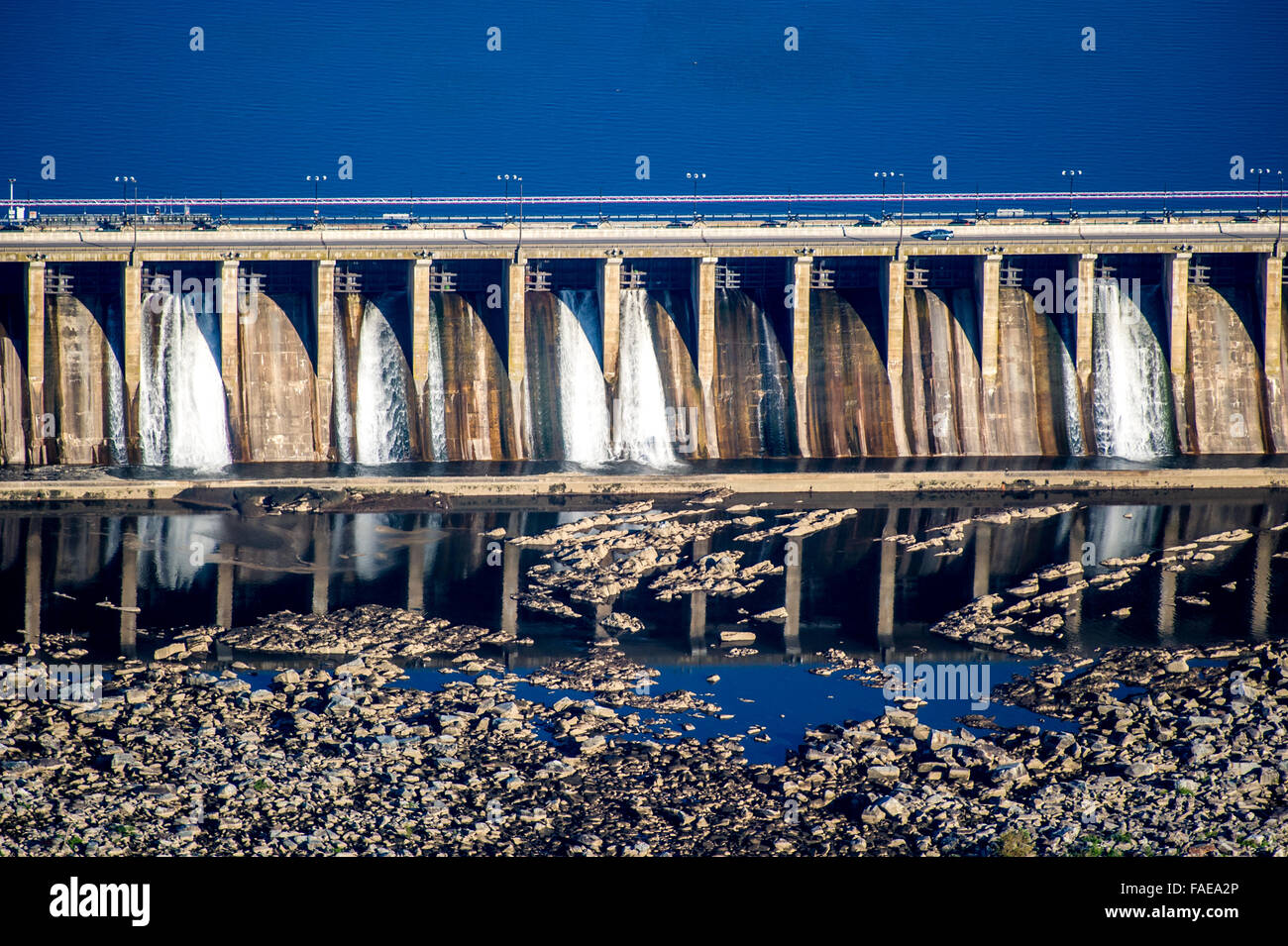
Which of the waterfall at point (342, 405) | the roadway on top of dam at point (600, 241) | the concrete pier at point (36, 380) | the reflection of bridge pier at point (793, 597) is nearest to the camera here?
the reflection of bridge pier at point (793, 597)

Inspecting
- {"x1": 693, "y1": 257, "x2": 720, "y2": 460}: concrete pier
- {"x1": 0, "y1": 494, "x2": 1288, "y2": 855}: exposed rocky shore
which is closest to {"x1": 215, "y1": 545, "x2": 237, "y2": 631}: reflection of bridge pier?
{"x1": 0, "y1": 494, "x2": 1288, "y2": 855}: exposed rocky shore

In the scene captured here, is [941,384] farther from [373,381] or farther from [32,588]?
[32,588]

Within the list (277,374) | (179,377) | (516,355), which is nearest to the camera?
(179,377)

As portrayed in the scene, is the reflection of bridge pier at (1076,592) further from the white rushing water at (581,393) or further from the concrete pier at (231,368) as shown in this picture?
the concrete pier at (231,368)

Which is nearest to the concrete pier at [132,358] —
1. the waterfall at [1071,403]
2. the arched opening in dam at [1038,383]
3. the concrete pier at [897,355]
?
the concrete pier at [897,355]

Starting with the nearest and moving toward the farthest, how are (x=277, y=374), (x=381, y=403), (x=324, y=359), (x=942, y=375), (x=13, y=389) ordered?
(x=13, y=389) → (x=324, y=359) → (x=277, y=374) → (x=381, y=403) → (x=942, y=375)

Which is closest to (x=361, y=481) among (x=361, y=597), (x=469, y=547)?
(x=469, y=547)

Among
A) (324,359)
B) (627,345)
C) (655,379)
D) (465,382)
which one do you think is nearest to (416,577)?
(465,382)
